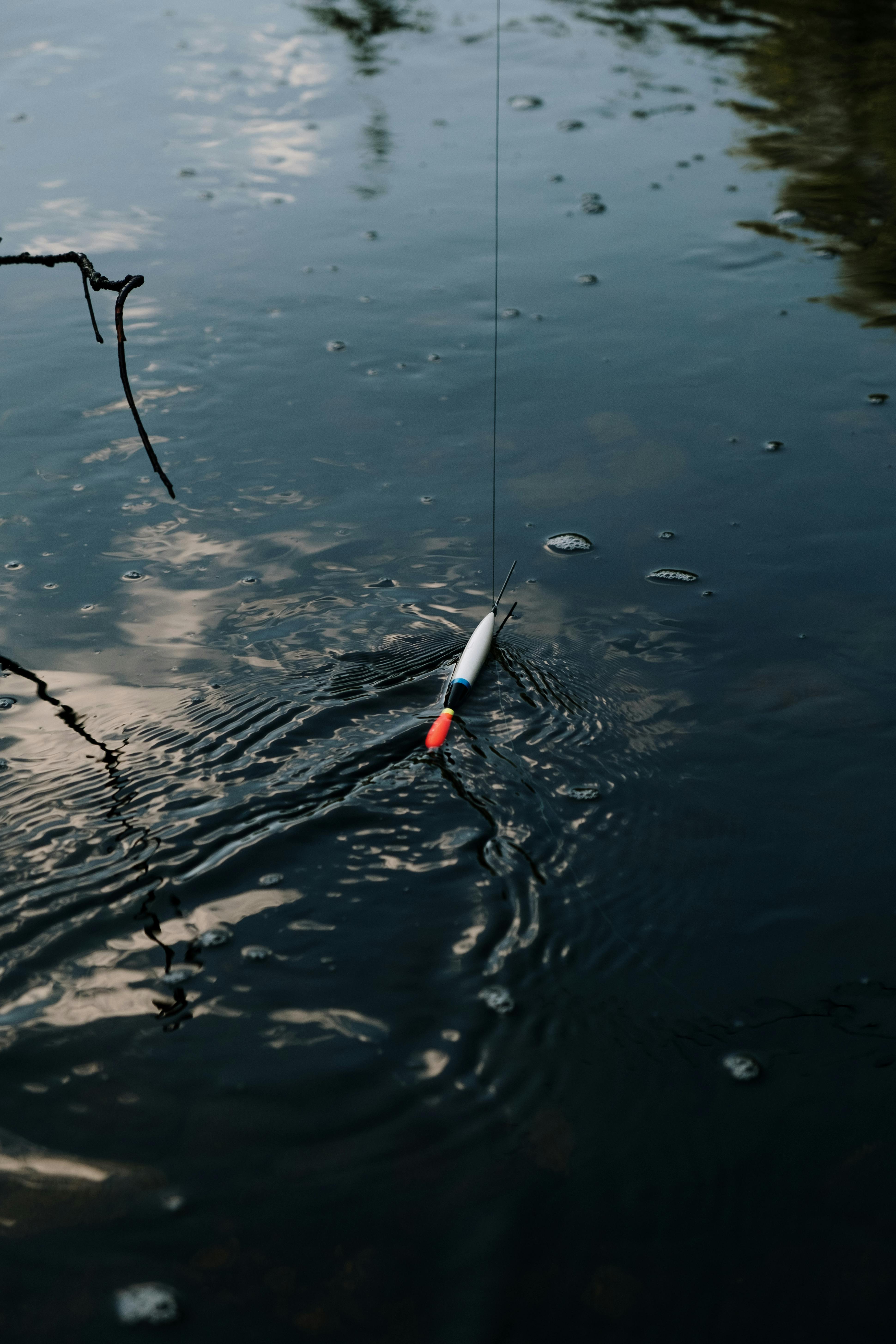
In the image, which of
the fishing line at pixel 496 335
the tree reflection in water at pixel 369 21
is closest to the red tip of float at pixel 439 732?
the fishing line at pixel 496 335

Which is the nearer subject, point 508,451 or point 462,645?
point 462,645

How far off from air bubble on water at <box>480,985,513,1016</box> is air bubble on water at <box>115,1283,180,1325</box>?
88 cm

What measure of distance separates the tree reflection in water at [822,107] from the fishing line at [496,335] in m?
1.65

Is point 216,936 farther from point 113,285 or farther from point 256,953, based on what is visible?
point 113,285

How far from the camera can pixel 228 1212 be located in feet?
6.87

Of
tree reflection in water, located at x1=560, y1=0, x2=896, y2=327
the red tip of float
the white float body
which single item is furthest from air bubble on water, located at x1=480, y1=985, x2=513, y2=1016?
tree reflection in water, located at x1=560, y1=0, x2=896, y2=327

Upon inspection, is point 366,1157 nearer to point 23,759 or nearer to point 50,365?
point 23,759

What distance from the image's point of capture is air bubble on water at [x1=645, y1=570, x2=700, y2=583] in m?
3.88

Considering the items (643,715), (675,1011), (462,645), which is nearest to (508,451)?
(462,645)

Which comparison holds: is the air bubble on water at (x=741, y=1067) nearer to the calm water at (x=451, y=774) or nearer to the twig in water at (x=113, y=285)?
the calm water at (x=451, y=774)

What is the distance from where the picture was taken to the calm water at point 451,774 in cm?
207

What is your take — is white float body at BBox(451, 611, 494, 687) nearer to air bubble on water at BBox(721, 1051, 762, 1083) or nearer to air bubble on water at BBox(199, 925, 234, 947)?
air bubble on water at BBox(199, 925, 234, 947)

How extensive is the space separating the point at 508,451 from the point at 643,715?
1752mm

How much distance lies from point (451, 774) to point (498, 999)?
0.77 metres
